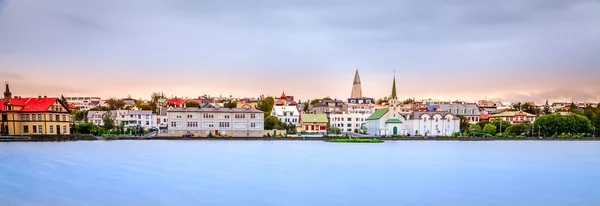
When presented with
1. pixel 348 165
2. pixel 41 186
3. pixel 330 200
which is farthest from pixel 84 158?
pixel 330 200

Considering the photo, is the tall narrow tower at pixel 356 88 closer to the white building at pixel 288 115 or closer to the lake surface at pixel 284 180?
the white building at pixel 288 115

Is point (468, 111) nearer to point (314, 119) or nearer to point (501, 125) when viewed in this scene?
point (501, 125)

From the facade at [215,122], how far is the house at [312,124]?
13861 millimetres

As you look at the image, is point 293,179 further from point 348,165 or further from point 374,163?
point 374,163

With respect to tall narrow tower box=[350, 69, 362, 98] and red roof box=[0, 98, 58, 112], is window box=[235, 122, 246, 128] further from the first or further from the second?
tall narrow tower box=[350, 69, 362, 98]

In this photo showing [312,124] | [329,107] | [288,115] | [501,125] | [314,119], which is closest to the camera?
[501,125]

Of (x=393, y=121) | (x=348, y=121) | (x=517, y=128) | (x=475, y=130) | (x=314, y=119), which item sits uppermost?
(x=314, y=119)

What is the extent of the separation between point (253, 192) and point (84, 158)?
44.7 ft

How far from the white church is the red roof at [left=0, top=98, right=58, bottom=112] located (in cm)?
3365

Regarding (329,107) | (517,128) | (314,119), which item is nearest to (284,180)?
(314,119)

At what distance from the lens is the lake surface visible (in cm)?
1573

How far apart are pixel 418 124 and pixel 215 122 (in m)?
22.9

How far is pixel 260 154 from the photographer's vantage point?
1206 inches

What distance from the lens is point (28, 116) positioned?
41156 mm
